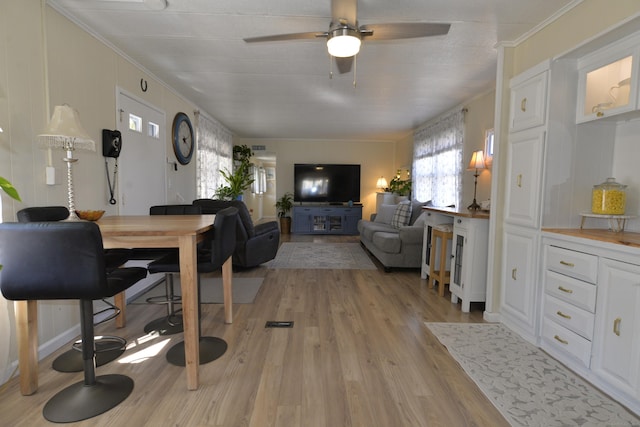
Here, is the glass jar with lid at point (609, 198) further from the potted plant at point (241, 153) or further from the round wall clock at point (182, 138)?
the potted plant at point (241, 153)

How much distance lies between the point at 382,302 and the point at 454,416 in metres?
1.55

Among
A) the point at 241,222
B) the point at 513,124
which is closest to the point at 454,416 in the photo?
the point at 513,124

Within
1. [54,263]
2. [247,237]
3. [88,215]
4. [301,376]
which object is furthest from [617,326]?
[247,237]

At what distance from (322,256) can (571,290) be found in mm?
3526

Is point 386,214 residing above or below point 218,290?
above

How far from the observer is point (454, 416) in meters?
1.54

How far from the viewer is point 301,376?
1.86m

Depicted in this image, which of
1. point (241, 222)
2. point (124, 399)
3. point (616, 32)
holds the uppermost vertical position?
point (616, 32)

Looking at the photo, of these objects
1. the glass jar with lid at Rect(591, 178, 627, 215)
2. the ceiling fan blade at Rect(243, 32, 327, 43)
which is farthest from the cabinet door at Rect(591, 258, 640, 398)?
the ceiling fan blade at Rect(243, 32, 327, 43)

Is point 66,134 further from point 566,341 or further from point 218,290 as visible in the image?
point 566,341

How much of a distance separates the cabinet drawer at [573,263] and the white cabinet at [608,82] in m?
0.86

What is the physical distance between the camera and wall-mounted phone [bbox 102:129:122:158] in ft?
8.89

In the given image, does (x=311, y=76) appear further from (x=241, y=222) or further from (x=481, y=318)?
(x=481, y=318)

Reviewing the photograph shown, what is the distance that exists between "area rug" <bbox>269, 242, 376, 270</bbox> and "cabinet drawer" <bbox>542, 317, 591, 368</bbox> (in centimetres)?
240
